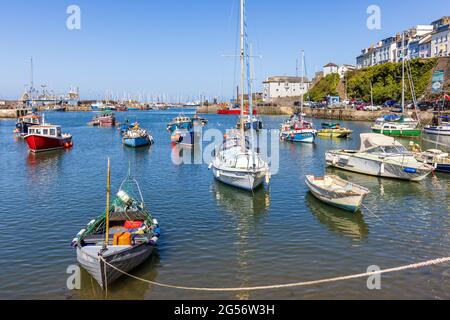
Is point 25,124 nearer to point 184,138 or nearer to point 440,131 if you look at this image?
point 184,138

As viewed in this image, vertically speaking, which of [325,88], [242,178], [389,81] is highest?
[325,88]

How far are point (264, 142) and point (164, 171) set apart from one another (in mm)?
29464

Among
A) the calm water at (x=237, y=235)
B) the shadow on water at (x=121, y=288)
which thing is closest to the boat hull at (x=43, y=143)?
the calm water at (x=237, y=235)

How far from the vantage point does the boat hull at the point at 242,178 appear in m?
28.9

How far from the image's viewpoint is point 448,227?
877 inches

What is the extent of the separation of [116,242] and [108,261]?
142 cm

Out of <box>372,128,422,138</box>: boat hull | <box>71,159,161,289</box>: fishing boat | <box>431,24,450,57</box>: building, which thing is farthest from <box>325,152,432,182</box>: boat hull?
<box>431,24,450,57</box>: building

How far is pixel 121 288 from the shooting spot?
1539 cm

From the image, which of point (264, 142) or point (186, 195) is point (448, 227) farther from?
point (264, 142)

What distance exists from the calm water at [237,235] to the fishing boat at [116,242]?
2.41 ft

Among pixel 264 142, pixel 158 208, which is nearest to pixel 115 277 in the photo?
pixel 158 208

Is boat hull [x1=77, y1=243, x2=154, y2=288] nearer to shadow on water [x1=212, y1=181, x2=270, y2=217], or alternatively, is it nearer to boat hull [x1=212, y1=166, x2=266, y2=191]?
shadow on water [x1=212, y1=181, x2=270, y2=217]

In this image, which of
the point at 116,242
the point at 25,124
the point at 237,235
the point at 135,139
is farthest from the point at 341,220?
the point at 25,124

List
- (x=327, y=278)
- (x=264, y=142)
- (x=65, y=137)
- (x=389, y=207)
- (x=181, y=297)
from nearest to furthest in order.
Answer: (x=181, y=297)
(x=327, y=278)
(x=389, y=207)
(x=65, y=137)
(x=264, y=142)
